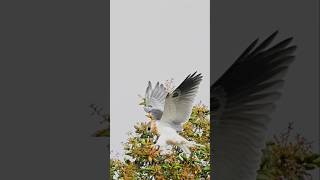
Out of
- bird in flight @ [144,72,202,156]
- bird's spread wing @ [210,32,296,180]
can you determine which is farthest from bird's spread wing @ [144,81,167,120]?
bird's spread wing @ [210,32,296,180]

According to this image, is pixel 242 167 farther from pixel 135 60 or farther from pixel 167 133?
pixel 135 60

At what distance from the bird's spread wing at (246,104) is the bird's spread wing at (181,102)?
456mm

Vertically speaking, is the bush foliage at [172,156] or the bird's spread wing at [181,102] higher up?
the bird's spread wing at [181,102]

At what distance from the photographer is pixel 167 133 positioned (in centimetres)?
535

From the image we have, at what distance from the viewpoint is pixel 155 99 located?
5.33 m

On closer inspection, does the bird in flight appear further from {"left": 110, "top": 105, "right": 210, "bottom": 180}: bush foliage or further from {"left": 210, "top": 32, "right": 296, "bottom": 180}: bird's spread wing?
{"left": 210, "top": 32, "right": 296, "bottom": 180}: bird's spread wing

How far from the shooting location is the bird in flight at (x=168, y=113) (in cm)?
531

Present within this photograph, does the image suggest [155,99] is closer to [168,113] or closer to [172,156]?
[168,113]

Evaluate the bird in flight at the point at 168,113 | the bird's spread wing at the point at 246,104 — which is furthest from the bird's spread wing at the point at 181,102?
the bird's spread wing at the point at 246,104

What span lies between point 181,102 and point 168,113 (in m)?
0.11

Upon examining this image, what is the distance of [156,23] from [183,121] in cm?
65

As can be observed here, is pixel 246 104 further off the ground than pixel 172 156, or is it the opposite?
pixel 246 104

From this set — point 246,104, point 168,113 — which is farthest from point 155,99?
point 246,104

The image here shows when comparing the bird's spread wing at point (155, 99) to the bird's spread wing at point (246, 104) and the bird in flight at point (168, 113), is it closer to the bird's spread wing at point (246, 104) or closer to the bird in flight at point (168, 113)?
the bird in flight at point (168, 113)
